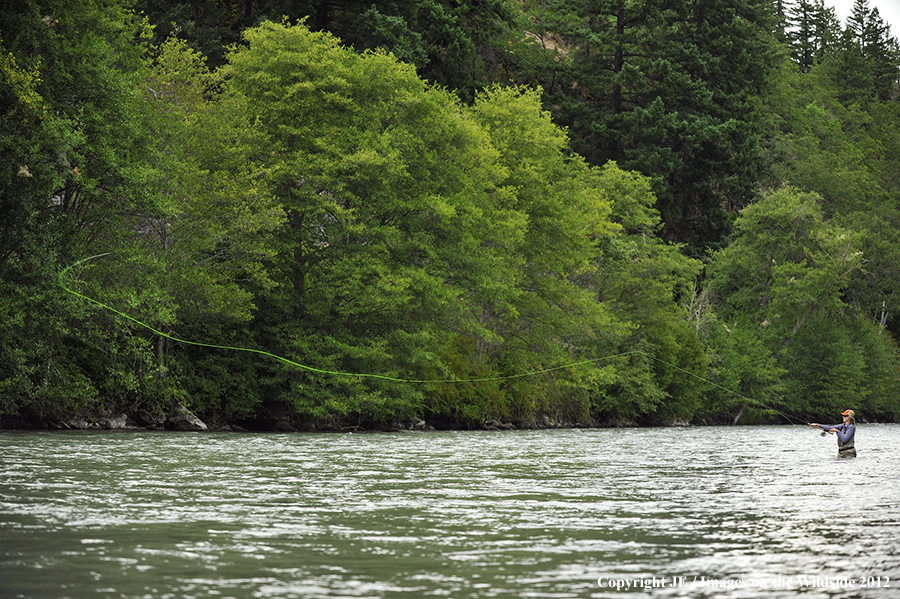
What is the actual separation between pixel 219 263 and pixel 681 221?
50427 millimetres

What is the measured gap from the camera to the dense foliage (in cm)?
3011

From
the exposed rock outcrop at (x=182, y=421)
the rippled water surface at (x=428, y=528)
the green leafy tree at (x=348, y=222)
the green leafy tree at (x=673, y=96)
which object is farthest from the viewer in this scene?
the green leafy tree at (x=673, y=96)

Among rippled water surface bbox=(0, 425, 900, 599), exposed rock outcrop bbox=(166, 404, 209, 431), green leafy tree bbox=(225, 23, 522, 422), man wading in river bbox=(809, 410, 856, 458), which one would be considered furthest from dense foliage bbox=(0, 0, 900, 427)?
man wading in river bbox=(809, 410, 856, 458)

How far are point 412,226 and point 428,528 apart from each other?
29789 mm

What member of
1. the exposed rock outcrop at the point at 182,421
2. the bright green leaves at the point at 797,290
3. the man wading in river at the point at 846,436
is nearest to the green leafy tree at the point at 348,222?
the exposed rock outcrop at the point at 182,421

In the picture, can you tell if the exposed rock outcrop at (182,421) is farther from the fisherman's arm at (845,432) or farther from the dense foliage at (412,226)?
the fisherman's arm at (845,432)

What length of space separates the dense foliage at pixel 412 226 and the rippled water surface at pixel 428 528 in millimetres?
9918

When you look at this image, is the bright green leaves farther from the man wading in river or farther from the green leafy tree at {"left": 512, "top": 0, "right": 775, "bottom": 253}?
the man wading in river

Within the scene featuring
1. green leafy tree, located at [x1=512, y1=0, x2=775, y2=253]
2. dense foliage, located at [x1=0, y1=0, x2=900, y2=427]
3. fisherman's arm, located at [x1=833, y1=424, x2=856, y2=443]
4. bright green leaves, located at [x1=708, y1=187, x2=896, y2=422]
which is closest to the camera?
fisherman's arm, located at [x1=833, y1=424, x2=856, y2=443]

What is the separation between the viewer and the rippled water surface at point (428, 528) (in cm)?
876

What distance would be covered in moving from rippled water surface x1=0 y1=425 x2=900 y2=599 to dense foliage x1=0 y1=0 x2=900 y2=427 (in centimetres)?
992

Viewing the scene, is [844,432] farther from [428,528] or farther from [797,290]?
[797,290]

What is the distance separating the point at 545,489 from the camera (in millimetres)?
16594

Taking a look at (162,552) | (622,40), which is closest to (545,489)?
(162,552)
